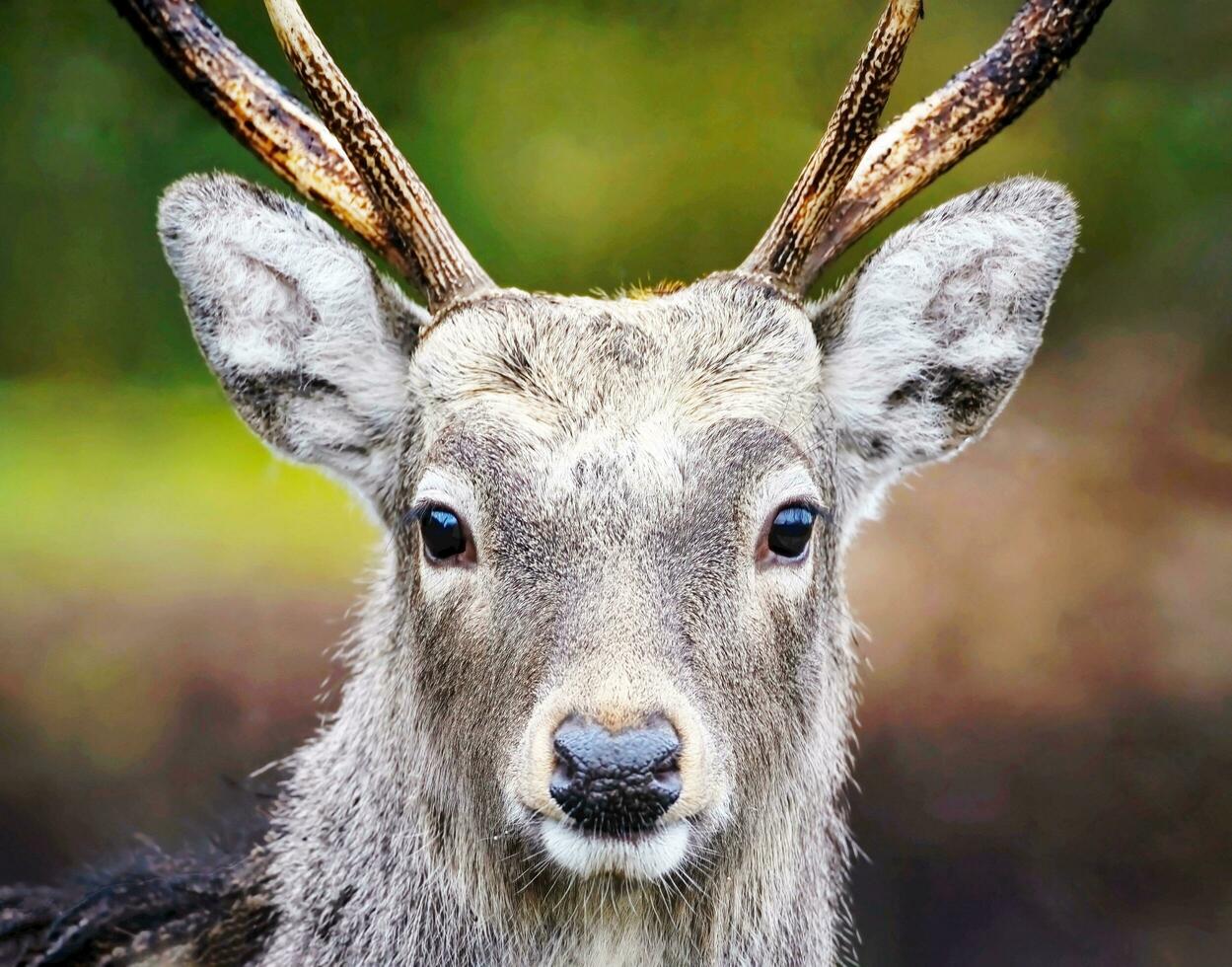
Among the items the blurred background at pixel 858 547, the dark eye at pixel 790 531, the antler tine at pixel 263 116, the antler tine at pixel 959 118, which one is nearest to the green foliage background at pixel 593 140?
the blurred background at pixel 858 547

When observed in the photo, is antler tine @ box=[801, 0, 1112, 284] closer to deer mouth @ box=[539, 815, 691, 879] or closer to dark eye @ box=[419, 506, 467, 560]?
dark eye @ box=[419, 506, 467, 560]

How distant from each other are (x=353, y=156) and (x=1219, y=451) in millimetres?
4430

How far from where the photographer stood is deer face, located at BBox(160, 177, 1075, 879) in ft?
7.97

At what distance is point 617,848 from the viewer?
7.75ft

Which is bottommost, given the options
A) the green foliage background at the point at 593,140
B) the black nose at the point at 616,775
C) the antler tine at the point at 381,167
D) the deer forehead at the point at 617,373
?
the black nose at the point at 616,775

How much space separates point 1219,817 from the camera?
582 cm

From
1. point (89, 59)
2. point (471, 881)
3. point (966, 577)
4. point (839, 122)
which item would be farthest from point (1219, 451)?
point (89, 59)

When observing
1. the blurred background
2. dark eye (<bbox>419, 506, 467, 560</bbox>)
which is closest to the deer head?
dark eye (<bbox>419, 506, 467, 560</bbox>)

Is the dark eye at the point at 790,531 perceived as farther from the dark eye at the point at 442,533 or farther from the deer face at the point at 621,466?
the dark eye at the point at 442,533

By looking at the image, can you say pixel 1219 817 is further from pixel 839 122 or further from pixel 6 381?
pixel 6 381

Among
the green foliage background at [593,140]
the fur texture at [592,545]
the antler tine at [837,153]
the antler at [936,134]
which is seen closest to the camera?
the fur texture at [592,545]

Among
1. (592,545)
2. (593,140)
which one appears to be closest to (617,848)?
(592,545)

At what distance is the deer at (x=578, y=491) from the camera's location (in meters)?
2.56

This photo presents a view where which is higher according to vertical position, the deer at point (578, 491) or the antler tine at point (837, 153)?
the antler tine at point (837, 153)
